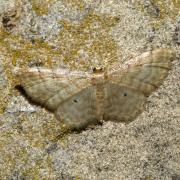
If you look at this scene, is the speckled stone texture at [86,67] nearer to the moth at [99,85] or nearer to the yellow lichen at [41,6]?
the yellow lichen at [41,6]

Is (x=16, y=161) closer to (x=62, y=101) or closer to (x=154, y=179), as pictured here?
(x=62, y=101)

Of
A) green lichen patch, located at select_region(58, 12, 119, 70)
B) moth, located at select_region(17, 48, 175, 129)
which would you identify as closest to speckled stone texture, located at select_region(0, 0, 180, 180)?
green lichen patch, located at select_region(58, 12, 119, 70)

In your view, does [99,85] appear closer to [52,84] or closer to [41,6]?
[52,84]

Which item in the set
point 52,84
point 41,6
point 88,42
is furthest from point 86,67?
point 41,6

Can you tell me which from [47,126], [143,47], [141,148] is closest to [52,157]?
[47,126]

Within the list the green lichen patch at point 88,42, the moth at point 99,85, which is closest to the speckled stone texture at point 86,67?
the green lichen patch at point 88,42
